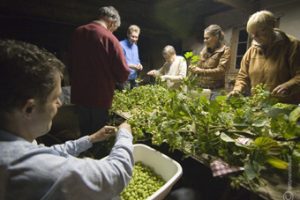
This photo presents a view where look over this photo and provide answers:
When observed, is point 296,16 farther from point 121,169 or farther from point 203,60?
point 121,169

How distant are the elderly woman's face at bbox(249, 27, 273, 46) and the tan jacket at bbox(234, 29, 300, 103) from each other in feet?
0.20

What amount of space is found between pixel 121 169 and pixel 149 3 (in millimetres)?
6037

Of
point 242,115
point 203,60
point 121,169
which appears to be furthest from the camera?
point 203,60

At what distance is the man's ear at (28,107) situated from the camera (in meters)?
0.69

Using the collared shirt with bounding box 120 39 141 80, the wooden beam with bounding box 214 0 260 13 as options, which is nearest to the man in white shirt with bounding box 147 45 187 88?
the collared shirt with bounding box 120 39 141 80

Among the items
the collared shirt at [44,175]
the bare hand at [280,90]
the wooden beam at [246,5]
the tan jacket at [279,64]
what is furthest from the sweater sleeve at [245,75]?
the wooden beam at [246,5]

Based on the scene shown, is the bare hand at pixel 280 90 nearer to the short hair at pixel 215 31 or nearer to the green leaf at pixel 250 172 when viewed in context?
the green leaf at pixel 250 172

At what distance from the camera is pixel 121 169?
775mm

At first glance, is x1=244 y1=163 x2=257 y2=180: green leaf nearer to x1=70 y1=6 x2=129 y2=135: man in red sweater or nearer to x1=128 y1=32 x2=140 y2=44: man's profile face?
x1=70 y1=6 x2=129 y2=135: man in red sweater

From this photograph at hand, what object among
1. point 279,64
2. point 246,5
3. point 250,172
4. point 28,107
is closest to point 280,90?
point 279,64

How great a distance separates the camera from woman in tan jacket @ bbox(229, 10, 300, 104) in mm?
1891

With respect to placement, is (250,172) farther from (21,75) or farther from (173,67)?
(173,67)

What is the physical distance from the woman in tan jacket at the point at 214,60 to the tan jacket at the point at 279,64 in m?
0.36

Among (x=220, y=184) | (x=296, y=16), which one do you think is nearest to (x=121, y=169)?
(x=220, y=184)
